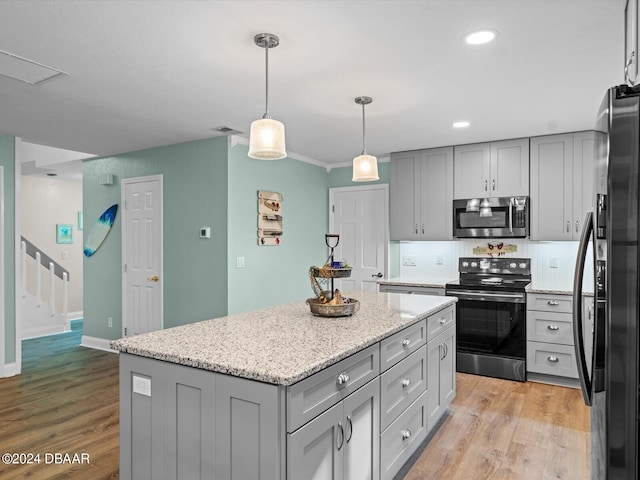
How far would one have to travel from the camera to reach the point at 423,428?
268 centimetres

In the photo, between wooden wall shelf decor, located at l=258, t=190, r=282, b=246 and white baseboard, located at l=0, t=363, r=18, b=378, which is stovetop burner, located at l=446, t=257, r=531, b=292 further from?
white baseboard, located at l=0, t=363, r=18, b=378

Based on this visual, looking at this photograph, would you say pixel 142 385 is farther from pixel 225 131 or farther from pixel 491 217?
pixel 491 217

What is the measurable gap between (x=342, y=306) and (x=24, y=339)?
576cm

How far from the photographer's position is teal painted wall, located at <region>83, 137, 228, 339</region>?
4.44 metres

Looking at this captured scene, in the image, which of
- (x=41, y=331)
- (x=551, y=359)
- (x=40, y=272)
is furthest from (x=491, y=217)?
(x=40, y=272)

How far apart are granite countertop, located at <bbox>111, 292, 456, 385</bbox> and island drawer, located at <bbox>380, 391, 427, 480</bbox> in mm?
520

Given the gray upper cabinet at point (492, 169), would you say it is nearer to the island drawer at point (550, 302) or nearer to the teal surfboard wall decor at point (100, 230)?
the island drawer at point (550, 302)

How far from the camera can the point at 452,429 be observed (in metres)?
3.05

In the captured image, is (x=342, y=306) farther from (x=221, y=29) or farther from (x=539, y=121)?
(x=539, y=121)

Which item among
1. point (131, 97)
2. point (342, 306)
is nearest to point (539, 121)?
point (342, 306)

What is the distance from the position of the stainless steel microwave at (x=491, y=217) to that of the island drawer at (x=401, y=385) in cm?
237

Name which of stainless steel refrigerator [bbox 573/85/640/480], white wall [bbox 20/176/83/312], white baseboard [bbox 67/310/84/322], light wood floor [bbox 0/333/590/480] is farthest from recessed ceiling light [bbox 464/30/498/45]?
white baseboard [bbox 67/310/84/322]

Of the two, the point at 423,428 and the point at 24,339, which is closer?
the point at 423,428

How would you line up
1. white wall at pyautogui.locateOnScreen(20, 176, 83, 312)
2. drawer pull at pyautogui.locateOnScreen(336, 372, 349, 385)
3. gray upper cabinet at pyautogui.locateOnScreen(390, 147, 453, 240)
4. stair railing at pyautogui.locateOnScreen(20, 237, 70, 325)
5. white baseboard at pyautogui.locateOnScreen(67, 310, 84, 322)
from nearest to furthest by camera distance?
drawer pull at pyautogui.locateOnScreen(336, 372, 349, 385) → gray upper cabinet at pyautogui.locateOnScreen(390, 147, 453, 240) → stair railing at pyautogui.locateOnScreen(20, 237, 70, 325) → white wall at pyautogui.locateOnScreen(20, 176, 83, 312) → white baseboard at pyautogui.locateOnScreen(67, 310, 84, 322)
